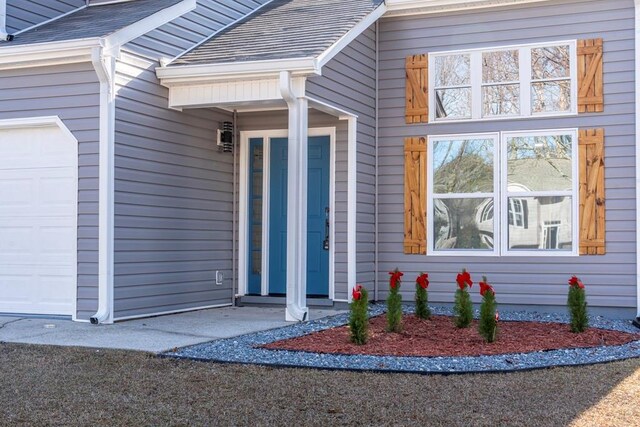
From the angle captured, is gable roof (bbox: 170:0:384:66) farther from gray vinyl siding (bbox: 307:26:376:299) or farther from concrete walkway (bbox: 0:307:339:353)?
concrete walkway (bbox: 0:307:339:353)

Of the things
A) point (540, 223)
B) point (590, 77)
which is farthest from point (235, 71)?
point (590, 77)

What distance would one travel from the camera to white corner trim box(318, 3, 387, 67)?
848 centimetres

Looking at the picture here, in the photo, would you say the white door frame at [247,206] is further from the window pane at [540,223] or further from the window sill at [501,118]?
the window pane at [540,223]

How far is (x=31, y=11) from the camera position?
9.81m

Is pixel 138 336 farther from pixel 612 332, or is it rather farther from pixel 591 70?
pixel 591 70

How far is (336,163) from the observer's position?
10.0m

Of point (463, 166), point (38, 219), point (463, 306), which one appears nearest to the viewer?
point (463, 306)

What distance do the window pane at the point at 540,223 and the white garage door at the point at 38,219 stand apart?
5.10m

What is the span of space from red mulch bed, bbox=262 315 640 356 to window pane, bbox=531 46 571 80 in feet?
10.2

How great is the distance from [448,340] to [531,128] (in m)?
3.47

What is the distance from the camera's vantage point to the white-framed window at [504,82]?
9688 millimetres

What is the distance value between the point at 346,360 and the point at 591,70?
16.7ft

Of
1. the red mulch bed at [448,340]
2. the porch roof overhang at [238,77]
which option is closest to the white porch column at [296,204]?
the porch roof overhang at [238,77]

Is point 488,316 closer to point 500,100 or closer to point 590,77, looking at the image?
point 500,100
